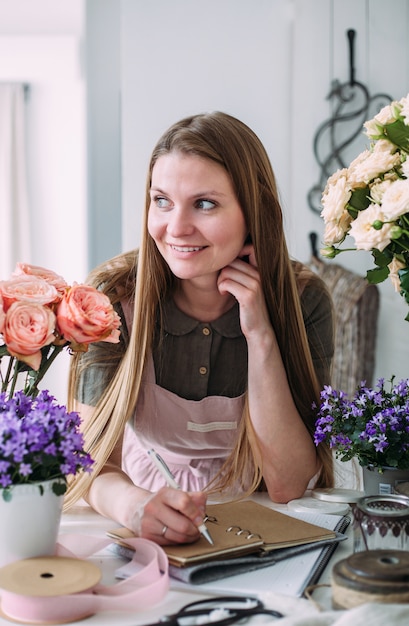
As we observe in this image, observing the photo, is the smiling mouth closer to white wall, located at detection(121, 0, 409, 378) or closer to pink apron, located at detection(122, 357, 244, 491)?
pink apron, located at detection(122, 357, 244, 491)

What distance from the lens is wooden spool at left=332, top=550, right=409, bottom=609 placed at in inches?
30.8

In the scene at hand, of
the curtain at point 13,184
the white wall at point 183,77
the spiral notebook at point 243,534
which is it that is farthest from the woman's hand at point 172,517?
the curtain at point 13,184

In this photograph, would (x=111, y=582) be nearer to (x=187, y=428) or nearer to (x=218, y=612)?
(x=218, y=612)

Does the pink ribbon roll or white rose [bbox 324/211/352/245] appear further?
white rose [bbox 324/211/352/245]

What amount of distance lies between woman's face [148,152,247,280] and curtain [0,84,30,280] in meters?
2.47

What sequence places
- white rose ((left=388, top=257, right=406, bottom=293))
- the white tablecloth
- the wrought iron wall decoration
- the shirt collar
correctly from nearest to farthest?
the white tablecloth → white rose ((left=388, top=257, right=406, bottom=293)) → the shirt collar → the wrought iron wall decoration

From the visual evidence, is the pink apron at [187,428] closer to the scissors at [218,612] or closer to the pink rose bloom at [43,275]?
the pink rose bloom at [43,275]

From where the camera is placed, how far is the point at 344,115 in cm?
342

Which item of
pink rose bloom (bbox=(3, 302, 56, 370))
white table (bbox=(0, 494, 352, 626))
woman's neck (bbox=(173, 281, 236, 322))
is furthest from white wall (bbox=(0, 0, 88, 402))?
pink rose bloom (bbox=(3, 302, 56, 370))

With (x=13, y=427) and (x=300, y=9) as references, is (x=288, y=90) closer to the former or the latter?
(x=300, y=9)

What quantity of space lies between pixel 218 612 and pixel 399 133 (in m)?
0.64

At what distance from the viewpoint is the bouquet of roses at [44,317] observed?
0.96 m

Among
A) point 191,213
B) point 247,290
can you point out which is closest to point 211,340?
point 247,290

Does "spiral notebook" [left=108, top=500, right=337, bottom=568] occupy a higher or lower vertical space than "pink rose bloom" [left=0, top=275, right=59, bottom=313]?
lower
